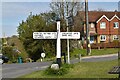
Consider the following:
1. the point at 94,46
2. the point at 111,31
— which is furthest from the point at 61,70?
the point at 111,31

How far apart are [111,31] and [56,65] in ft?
159

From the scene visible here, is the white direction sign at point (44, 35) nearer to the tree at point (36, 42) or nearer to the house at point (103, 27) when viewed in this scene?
the tree at point (36, 42)

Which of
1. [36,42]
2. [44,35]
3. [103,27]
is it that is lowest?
[36,42]

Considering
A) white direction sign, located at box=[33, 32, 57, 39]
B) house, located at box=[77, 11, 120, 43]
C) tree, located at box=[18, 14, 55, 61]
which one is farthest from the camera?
house, located at box=[77, 11, 120, 43]

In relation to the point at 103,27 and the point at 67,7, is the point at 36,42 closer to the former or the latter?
the point at 67,7

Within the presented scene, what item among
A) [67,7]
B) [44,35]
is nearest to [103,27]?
[67,7]

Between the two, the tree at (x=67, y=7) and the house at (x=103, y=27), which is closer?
the tree at (x=67, y=7)

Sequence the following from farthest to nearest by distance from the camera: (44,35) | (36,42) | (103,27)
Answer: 1. (103,27)
2. (36,42)
3. (44,35)

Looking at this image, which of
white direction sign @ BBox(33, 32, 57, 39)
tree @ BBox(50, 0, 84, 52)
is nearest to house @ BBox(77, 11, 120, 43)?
tree @ BBox(50, 0, 84, 52)

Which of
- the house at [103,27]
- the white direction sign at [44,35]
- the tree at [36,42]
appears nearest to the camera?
the white direction sign at [44,35]

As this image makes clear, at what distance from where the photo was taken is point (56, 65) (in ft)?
55.5

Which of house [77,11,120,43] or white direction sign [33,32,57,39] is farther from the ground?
house [77,11,120,43]

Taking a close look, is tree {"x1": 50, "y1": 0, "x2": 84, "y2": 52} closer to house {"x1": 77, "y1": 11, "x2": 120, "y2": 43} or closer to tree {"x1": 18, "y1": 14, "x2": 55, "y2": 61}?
tree {"x1": 18, "y1": 14, "x2": 55, "y2": 61}

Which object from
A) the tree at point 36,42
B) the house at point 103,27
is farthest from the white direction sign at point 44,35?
the house at point 103,27
